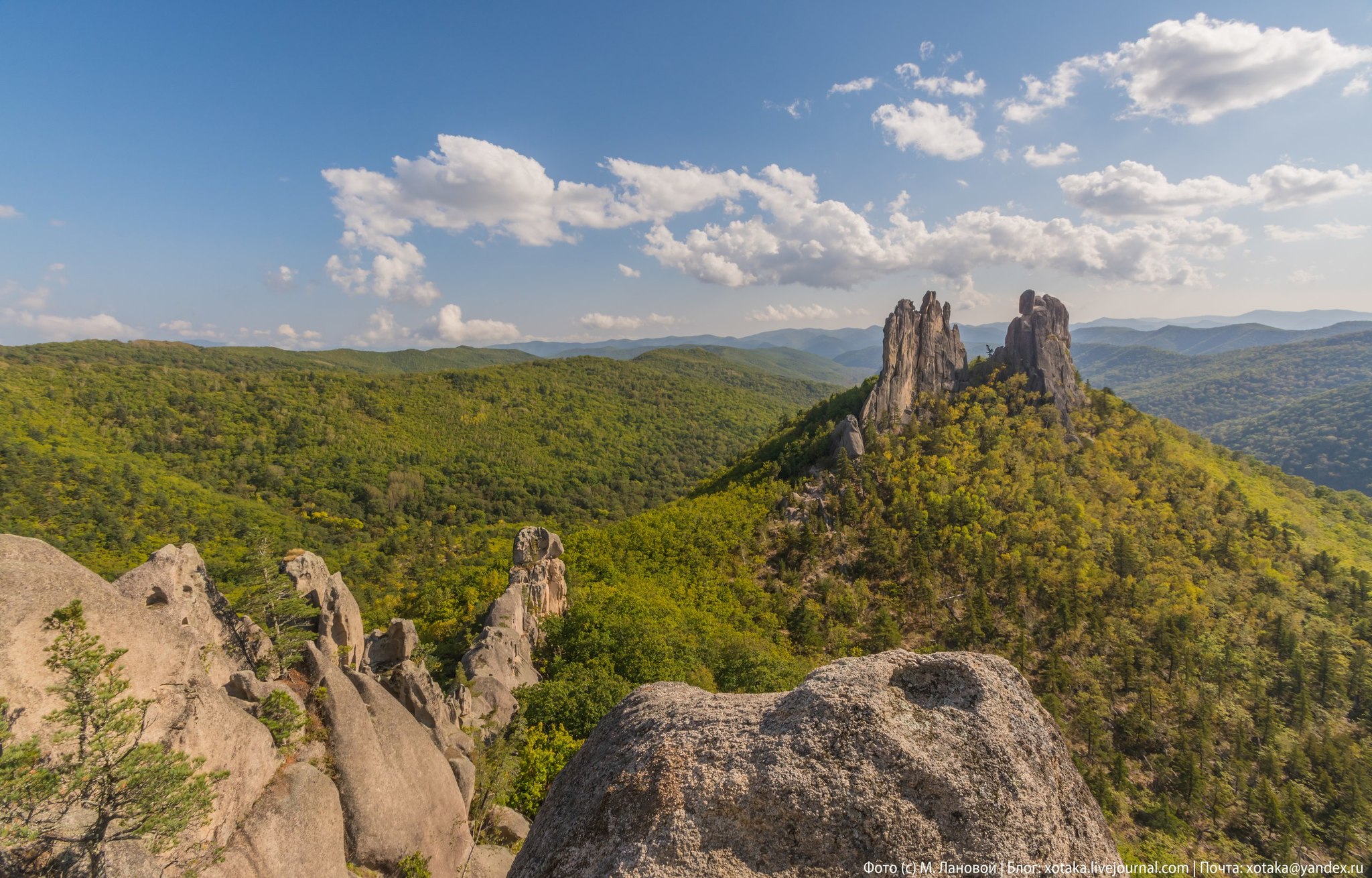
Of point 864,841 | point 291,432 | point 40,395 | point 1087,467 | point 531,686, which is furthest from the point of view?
point 291,432

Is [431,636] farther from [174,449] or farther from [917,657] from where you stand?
[174,449]

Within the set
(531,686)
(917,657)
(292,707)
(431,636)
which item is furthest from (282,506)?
(917,657)

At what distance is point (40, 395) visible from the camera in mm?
131000

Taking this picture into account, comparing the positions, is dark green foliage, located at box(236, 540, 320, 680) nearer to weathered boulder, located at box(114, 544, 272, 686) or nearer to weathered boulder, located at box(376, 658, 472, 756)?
weathered boulder, located at box(114, 544, 272, 686)

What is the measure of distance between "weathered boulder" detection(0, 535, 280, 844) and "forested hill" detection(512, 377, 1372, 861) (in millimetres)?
19225

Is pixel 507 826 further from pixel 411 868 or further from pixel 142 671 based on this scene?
pixel 142 671

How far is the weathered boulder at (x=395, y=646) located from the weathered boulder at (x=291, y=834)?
1662 centimetres

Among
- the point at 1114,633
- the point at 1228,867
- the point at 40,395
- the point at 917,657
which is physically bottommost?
the point at 1228,867

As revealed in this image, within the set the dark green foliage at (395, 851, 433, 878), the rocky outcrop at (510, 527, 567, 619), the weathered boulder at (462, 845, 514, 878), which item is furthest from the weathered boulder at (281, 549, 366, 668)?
the rocky outcrop at (510, 527, 567, 619)

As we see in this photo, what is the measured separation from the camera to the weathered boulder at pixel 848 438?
7419 cm

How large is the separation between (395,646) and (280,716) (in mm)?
16703

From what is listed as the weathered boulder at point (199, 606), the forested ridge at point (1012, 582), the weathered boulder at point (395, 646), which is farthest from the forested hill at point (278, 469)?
the weathered boulder at point (199, 606)

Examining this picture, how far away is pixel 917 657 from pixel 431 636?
46050mm

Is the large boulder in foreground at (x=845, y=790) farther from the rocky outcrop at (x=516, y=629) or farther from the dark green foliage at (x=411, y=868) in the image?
the rocky outcrop at (x=516, y=629)
